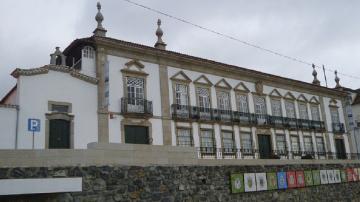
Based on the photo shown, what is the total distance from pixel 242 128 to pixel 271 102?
381cm

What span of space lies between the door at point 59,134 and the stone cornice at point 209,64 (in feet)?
13.6

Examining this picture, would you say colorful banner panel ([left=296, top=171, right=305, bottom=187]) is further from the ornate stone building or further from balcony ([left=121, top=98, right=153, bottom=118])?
balcony ([left=121, top=98, right=153, bottom=118])

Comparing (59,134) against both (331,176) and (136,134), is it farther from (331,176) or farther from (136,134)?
(331,176)

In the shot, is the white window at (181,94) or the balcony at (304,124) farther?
the balcony at (304,124)

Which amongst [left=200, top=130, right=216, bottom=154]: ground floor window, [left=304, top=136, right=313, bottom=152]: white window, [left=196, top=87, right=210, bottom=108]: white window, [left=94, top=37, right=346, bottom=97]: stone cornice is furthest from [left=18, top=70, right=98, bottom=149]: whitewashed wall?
[left=304, top=136, right=313, bottom=152]: white window

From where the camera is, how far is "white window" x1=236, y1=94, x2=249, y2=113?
23.5 meters

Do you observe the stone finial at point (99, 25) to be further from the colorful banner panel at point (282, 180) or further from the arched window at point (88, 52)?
the colorful banner panel at point (282, 180)

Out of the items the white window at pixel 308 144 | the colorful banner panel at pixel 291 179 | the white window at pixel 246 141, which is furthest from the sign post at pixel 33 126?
the white window at pixel 308 144

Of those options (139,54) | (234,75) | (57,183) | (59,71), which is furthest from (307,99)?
(57,183)

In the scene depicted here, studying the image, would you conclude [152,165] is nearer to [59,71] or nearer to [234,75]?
[59,71]

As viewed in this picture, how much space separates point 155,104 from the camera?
1958 cm

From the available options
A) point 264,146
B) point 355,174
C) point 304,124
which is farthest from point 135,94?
point 304,124

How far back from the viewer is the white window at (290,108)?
2659 cm

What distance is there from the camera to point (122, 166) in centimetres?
1134
